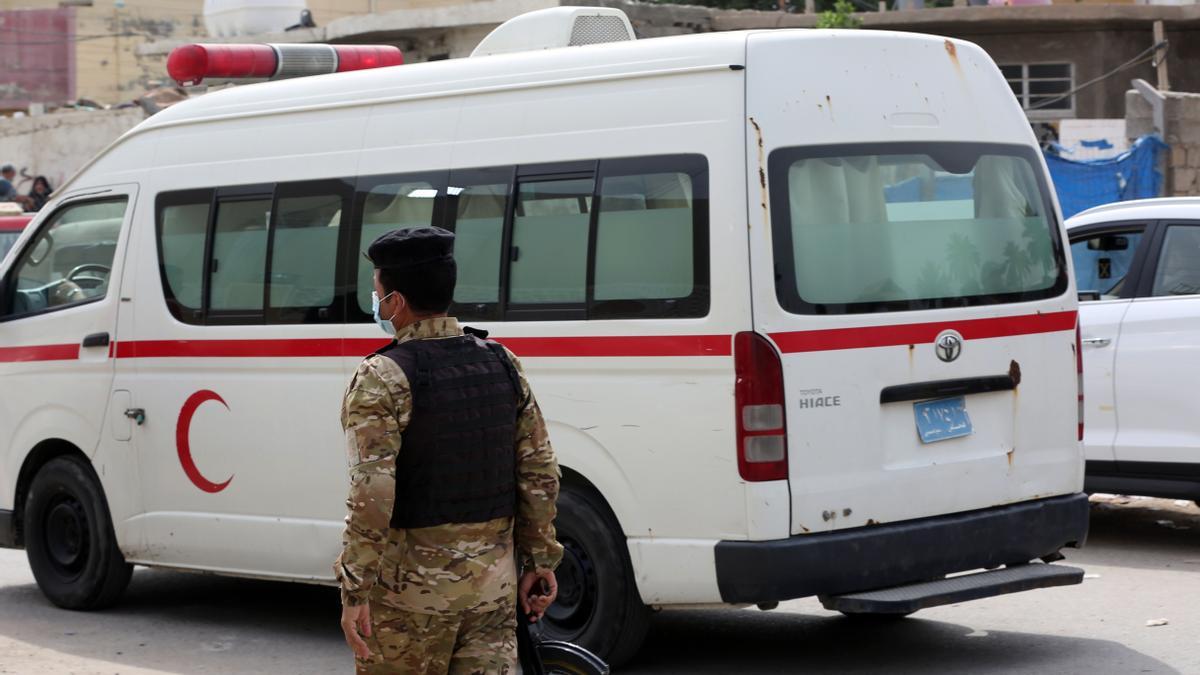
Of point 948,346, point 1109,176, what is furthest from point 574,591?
point 1109,176

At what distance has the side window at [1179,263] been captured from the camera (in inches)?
350

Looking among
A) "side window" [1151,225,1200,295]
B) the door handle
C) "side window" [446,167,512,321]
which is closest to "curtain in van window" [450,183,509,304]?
"side window" [446,167,512,321]

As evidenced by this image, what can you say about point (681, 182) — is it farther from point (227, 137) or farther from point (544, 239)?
point (227, 137)

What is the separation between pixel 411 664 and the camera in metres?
4.13

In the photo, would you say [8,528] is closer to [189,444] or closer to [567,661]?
[189,444]

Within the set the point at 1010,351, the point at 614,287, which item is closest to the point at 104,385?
the point at 614,287

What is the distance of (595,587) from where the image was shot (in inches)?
254

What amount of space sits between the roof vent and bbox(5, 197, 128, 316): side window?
7.02ft

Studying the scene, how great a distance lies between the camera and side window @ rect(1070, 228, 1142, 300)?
9258 millimetres

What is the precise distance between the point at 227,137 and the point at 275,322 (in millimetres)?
1007

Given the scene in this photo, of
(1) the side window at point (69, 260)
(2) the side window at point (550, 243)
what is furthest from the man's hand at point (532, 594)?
→ (1) the side window at point (69, 260)

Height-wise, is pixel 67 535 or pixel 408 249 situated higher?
pixel 408 249

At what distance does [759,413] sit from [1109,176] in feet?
35.6

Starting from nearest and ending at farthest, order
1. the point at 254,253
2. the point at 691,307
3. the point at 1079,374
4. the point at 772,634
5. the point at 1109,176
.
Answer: the point at 691,307 < the point at 1079,374 < the point at 772,634 < the point at 254,253 < the point at 1109,176
